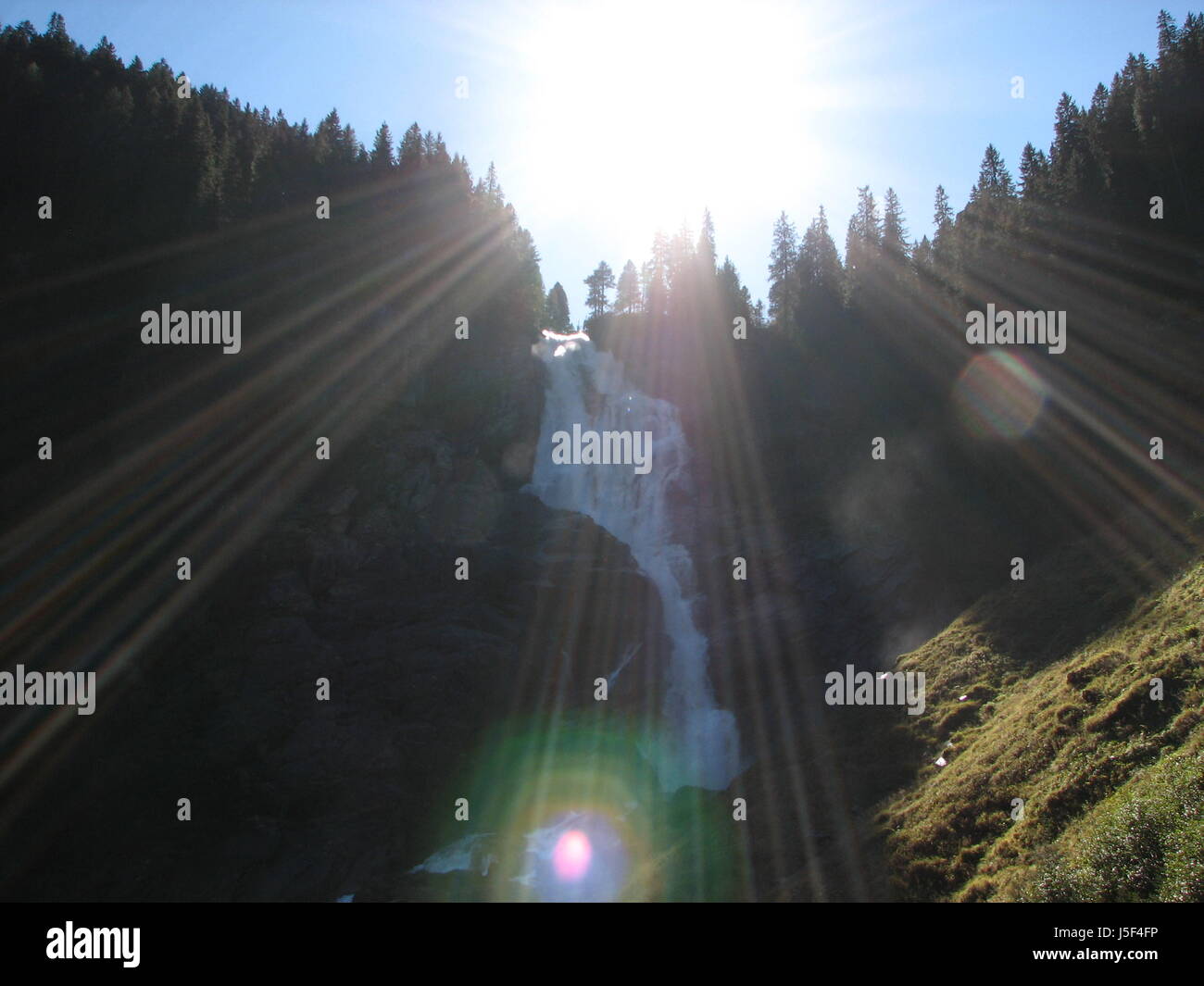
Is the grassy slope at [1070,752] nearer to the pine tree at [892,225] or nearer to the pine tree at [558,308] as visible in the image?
the pine tree at [892,225]

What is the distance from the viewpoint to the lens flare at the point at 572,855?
2806 centimetres

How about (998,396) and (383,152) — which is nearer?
(998,396)

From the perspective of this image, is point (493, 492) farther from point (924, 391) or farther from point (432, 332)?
point (924, 391)

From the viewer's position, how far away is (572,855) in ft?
96.1

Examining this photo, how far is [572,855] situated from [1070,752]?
1905cm

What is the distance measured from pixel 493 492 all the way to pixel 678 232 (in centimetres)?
4773

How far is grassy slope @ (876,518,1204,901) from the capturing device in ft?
46.2

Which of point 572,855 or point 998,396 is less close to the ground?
point 998,396

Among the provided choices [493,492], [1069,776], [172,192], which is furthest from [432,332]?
[1069,776]

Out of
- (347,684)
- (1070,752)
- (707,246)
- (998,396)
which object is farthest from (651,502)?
(707,246)

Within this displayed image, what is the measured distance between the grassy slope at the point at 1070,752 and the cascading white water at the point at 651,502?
10.8m

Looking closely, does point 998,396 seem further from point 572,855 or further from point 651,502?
point 572,855
